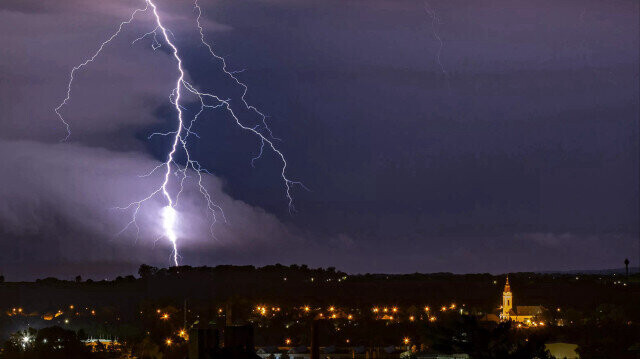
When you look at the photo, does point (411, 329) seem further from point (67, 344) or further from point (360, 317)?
point (67, 344)

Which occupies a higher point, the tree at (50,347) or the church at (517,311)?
the church at (517,311)

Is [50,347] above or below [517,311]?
below

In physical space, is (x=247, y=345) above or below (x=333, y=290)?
below

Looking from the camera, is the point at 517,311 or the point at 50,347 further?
the point at 517,311

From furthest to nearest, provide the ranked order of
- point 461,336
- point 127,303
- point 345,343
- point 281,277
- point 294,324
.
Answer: point 281,277 → point 127,303 → point 294,324 → point 345,343 → point 461,336

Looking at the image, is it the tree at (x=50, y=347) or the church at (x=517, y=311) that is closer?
the tree at (x=50, y=347)

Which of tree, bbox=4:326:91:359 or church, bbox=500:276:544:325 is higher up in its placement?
church, bbox=500:276:544:325

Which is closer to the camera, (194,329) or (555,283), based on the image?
(194,329)

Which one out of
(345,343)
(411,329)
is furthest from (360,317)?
(345,343)

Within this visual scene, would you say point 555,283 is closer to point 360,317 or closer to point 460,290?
point 460,290

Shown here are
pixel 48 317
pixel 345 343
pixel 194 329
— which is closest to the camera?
pixel 194 329

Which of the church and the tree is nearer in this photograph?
the tree
